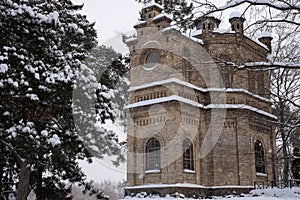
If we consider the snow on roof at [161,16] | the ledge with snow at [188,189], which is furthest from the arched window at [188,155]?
the snow on roof at [161,16]

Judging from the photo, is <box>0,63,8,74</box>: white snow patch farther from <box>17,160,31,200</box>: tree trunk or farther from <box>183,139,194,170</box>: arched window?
<box>183,139,194,170</box>: arched window

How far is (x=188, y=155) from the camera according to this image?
1880 cm

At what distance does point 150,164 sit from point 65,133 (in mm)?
7478

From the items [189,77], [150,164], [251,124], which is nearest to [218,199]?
[150,164]

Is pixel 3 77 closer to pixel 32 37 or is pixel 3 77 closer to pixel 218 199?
pixel 32 37

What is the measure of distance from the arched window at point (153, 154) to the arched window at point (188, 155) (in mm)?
1170

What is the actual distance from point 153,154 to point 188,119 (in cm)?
225

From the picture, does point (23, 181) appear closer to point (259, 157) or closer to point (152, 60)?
point (152, 60)

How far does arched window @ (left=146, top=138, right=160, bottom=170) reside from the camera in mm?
18484

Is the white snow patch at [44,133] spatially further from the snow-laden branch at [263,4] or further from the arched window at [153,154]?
the arched window at [153,154]

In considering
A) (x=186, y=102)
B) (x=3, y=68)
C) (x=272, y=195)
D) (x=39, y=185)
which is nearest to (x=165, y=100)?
(x=186, y=102)

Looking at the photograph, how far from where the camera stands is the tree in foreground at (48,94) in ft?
34.6

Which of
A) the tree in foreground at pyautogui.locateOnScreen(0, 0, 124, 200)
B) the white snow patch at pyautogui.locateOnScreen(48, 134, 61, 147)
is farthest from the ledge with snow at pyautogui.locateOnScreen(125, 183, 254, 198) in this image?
the white snow patch at pyautogui.locateOnScreen(48, 134, 61, 147)

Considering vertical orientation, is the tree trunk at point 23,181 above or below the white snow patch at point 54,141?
below
